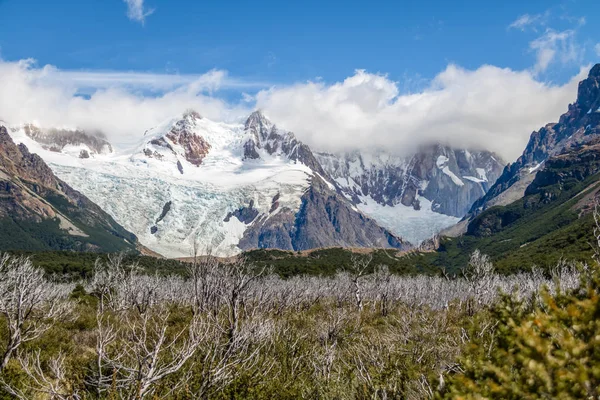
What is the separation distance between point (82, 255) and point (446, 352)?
586 feet

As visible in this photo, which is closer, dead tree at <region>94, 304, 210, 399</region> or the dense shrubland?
the dense shrubland

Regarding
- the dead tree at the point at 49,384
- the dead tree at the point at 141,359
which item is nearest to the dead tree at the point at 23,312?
the dead tree at the point at 49,384

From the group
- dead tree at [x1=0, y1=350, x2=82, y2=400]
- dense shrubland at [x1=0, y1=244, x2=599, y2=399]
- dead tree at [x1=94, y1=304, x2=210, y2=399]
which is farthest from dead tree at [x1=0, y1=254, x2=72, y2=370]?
dead tree at [x1=94, y1=304, x2=210, y2=399]

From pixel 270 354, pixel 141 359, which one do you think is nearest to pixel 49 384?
pixel 141 359

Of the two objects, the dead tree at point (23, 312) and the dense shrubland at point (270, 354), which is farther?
the dead tree at point (23, 312)

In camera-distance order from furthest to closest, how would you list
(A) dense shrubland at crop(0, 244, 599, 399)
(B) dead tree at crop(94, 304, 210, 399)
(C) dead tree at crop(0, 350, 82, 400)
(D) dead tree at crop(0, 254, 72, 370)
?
1. (D) dead tree at crop(0, 254, 72, 370)
2. (B) dead tree at crop(94, 304, 210, 399)
3. (C) dead tree at crop(0, 350, 82, 400)
4. (A) dense shrubland at crop(0, 244, 599, 399)

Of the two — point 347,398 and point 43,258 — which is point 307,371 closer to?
point 347,398

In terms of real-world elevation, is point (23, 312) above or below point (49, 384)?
below

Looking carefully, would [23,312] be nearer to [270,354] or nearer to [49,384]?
[270,354]

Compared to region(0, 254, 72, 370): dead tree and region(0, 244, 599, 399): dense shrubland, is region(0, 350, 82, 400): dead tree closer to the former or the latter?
region(0, 244, 599, 399): dense shrubland

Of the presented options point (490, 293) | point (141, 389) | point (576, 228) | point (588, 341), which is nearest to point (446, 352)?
point (141, 389)

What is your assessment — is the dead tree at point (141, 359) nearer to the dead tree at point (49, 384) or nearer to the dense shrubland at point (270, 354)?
the dense shrubland at point (270, 354)

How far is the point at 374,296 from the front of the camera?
83625 millimetres

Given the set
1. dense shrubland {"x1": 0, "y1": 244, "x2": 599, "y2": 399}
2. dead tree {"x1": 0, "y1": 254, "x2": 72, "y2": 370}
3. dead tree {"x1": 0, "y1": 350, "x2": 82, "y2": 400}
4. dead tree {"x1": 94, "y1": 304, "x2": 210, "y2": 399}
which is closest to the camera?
dense shrubland {"x1": 0, "y1": 244, "x2": 599, "y2": 399}
